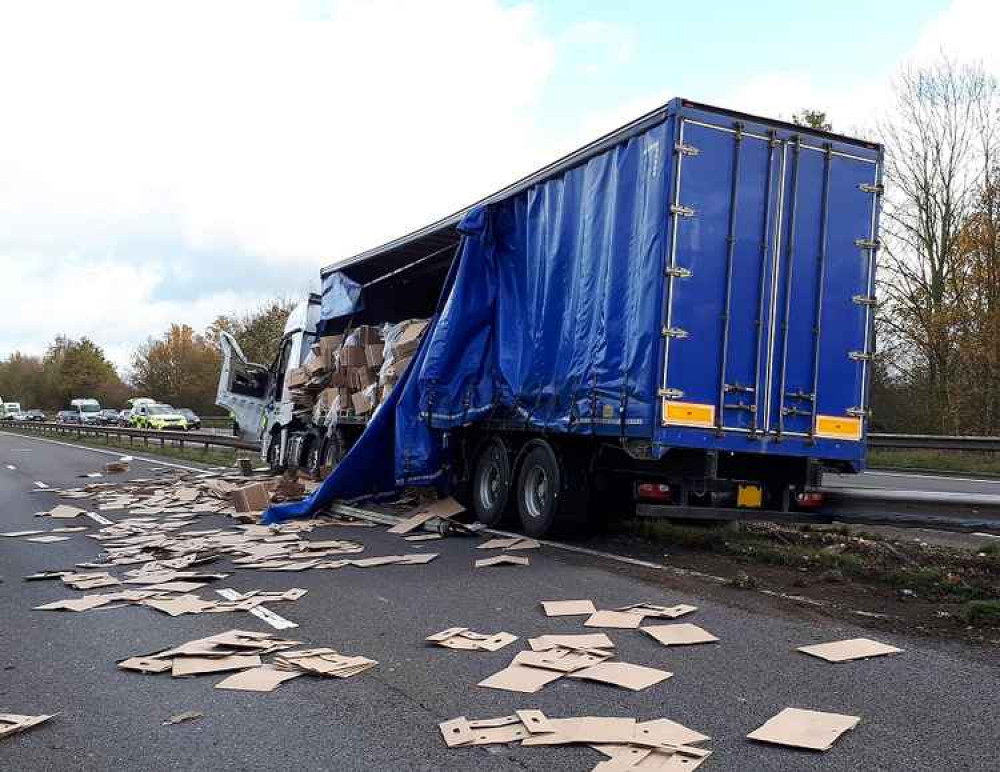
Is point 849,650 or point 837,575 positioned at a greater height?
point 837,575

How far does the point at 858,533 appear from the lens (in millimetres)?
9703

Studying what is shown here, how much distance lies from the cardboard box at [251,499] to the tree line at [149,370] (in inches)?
1603

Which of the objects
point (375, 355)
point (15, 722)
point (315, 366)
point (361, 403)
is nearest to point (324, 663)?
point (15, 722)

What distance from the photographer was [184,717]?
13.8ft

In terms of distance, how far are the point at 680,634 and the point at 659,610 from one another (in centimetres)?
61

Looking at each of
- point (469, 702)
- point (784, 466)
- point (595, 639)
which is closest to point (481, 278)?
point (784, 466)

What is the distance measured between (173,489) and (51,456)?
14.6 m

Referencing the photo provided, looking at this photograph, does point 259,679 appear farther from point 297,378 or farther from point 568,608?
point 297,378

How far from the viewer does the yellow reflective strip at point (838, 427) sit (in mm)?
8430

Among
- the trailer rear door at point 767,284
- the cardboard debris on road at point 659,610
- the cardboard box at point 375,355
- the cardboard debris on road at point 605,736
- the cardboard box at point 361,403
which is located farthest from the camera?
the cardboard box at point 375,355

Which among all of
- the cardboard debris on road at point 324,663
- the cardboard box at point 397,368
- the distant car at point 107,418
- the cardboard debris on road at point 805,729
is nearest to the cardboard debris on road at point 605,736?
the cardboard debris on road at point 805,729

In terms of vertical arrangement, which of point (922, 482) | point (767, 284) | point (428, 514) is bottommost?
point (428, 514)

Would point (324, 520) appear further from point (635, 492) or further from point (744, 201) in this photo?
point (744, 201)

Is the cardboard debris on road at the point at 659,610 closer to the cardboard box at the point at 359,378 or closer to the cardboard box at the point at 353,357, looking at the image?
the cardboard box at the point at 359,378
